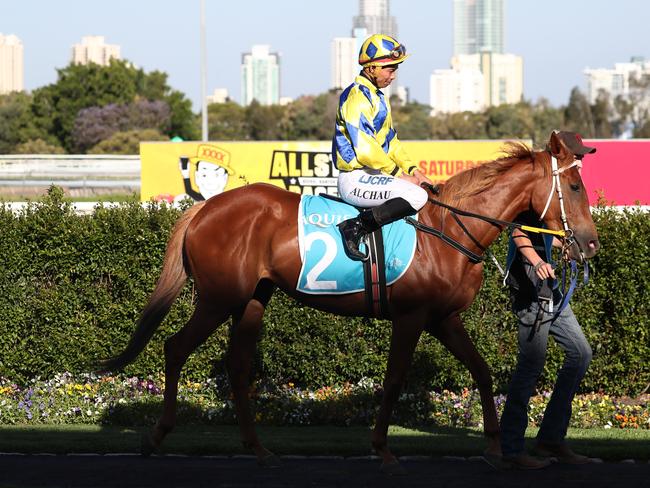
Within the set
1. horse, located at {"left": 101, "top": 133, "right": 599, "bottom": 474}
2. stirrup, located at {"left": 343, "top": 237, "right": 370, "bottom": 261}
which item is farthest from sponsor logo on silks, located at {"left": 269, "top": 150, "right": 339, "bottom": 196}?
stirrup, located at {"left": 343, "top": 237, "right": 370, "bottom": 261}

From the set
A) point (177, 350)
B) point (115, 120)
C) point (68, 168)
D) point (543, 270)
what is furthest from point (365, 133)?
point (115, 120)

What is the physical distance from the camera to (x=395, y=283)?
20.9 ft

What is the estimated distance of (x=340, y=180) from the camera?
21.6 feet

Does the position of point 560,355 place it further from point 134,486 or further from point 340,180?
point 134,486

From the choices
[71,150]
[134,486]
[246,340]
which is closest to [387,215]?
[246,340]

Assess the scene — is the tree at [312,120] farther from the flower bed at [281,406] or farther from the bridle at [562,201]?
the bridle at [562,201]

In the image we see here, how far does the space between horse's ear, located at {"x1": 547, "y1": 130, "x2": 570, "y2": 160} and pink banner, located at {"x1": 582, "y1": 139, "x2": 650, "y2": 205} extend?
45.9ft

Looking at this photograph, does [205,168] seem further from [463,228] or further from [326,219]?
[463,228]

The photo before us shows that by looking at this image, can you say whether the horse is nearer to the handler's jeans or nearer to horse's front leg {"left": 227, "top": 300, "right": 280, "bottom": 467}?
horse's front leg {"left": 227, "top": 300, "right": 280, "bottom": 467}

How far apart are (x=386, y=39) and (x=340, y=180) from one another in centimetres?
89

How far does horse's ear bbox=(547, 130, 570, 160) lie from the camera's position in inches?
246

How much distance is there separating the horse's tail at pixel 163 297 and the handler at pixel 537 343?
208 centimetres

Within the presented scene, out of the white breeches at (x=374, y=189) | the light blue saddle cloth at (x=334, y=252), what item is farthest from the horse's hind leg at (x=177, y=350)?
the white breeches at (x=374, y=189)

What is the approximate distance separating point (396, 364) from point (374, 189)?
103cm
